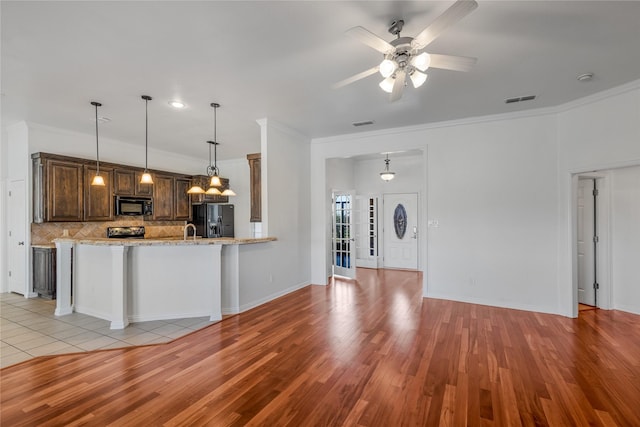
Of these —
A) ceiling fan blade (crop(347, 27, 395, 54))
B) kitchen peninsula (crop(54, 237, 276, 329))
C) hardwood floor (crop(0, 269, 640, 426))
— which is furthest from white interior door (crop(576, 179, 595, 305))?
kitchen peninsula (crop(54, 237, 276, 329))

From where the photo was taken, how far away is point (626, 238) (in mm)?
4441

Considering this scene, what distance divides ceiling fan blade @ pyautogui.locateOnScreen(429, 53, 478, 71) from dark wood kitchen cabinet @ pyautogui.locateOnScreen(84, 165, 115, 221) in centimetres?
607

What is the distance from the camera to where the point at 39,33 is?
103 inches

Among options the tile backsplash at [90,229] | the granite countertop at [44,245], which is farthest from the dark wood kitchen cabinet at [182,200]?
the granite countertop at [44,245]

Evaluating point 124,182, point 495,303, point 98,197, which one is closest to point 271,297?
point 495,303

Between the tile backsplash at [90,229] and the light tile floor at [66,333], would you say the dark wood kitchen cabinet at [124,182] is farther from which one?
the light tile floor at [66,333]

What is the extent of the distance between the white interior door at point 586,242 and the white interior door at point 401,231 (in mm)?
3421

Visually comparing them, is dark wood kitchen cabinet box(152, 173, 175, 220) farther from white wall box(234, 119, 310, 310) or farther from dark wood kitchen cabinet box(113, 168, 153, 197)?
white wall box(234, 119, 310, 310)

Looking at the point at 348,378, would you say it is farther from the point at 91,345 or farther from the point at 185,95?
the point at 185,95

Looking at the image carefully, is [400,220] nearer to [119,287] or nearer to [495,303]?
[495,303]

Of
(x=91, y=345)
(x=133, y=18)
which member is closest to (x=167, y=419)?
(x=91, y=345)

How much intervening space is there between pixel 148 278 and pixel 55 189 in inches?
109

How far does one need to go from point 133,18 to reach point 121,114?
275 centimetres

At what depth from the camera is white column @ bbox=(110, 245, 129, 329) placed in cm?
376
